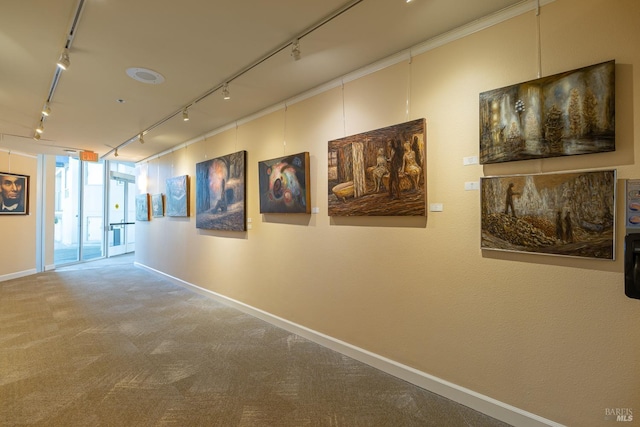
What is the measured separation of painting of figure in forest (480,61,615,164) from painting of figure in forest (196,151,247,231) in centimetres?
346

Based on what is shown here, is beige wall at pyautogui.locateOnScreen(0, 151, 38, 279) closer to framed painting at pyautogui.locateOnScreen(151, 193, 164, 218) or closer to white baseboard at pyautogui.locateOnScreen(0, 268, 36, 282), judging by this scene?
white baseboard at pyautogui.locateOnScreen(0, 268, 36, 282)

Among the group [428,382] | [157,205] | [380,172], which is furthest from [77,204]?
[428,382]

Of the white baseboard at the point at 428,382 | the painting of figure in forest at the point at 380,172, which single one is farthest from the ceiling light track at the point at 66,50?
the white baseboard at the point at 428,382

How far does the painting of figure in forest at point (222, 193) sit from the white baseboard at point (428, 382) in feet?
5.55

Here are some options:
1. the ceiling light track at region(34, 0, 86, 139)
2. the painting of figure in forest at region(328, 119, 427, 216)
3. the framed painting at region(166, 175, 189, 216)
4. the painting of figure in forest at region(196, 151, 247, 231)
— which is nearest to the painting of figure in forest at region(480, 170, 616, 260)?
the painting of figure in forest at region(328, 119, 427, 216)

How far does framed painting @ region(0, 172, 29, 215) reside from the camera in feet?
21.6

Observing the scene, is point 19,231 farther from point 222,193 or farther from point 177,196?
point 222,193

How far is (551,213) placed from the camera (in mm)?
1974

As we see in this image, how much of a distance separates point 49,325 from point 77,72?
3.37 metres

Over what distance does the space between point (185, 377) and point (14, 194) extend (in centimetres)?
740

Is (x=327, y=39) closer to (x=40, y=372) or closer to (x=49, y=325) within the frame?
(x=40, y=372)

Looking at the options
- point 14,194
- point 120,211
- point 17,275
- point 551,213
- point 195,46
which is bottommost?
point 17,275

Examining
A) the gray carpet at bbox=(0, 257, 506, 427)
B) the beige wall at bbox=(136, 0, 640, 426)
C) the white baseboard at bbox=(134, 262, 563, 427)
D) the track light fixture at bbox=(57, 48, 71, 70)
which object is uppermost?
the track light fixture at bbox=(57, 48, 71, 70)

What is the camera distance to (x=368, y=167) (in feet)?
9.66
